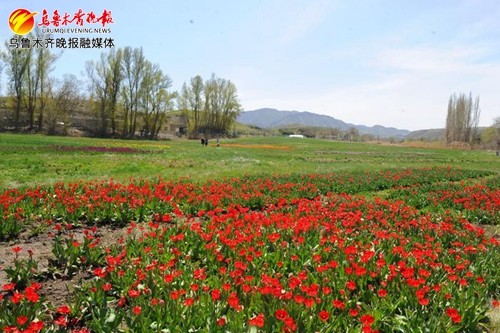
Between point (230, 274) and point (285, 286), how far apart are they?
713 mm

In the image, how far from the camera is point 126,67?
2899 inches

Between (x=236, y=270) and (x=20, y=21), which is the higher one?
(x=20, y=21)

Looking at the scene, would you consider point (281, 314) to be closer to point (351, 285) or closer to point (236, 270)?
point (351, 285)

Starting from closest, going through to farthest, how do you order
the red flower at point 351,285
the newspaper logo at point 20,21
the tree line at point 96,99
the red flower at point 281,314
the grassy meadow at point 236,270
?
the red flower at point 281,314 → the grassy meadow at point 236,270 → the red flower at point 351,285 → the newspaper logo at point 20,21 → the tree line at point 96,99

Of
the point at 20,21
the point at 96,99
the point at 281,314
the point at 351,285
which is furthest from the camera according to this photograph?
the point at 96,99

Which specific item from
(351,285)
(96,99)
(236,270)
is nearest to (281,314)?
(351,285)

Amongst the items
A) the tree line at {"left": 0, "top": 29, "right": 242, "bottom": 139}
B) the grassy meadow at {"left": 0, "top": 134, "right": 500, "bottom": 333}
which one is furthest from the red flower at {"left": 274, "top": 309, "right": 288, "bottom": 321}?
the tree line at {"left": 0, "top": 29, "right": 242, "bottom": 139}

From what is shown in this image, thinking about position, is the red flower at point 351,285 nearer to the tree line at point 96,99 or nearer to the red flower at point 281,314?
the red flower at point 281,314

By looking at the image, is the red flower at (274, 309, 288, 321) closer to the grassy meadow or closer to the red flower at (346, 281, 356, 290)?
the grassy meadow

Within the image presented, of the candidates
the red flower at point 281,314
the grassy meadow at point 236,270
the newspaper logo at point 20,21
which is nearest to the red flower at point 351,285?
the grassy meadow at point 236,270

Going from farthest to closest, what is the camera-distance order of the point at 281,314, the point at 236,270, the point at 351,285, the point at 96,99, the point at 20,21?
the point at 96,99
the point at 20,21
the point at 236,270
the point at 351,285
the point at 281,314

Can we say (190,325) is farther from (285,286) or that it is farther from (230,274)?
(285,286)

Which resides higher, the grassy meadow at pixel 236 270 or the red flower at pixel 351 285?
the red flower at pixel 351 285

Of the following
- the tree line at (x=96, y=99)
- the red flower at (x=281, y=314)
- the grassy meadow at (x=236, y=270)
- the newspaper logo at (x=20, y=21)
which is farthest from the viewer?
the tree line at (x=96, y=99)
